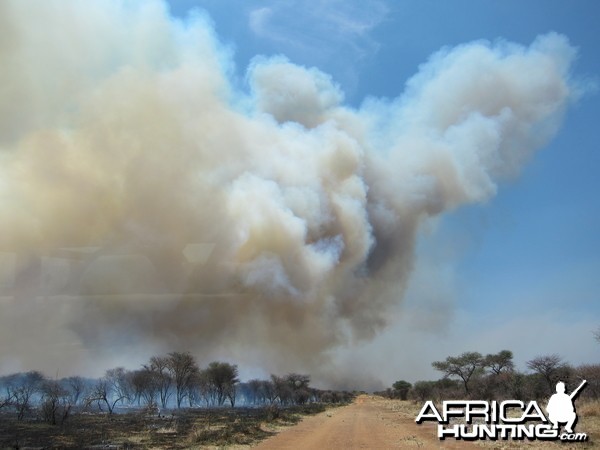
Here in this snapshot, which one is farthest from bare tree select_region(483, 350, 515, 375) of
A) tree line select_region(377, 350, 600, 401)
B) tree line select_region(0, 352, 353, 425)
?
tree line select_region(0, 352, 353, 425)

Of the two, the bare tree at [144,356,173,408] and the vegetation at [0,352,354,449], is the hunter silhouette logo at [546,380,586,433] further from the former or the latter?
the bare tree at [144,356,173,408]

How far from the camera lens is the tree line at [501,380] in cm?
4284

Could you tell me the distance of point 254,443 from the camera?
67.5 feet

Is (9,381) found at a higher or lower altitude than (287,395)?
higher

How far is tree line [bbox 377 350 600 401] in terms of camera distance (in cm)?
4284

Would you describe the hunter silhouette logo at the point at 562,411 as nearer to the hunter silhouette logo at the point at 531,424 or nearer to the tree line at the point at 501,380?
the hunter silhouette logo at the point at 531,424

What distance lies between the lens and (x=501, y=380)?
53844mm

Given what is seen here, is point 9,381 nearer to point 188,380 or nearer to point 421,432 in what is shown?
point 188,380

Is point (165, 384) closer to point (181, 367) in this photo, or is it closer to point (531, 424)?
point (181, 367)

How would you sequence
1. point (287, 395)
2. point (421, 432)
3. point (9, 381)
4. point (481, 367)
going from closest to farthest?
point (421, 432)
point (481, 367)
point (9, 381)
point (287, 395)

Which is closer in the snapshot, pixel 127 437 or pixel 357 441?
pixel 357 441

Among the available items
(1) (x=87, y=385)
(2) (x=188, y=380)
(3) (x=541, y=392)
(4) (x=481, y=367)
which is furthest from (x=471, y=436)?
(1) (x=87, y=385)

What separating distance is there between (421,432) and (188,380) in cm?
5890

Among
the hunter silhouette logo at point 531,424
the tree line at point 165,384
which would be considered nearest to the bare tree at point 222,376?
the tree line at point 165,384
